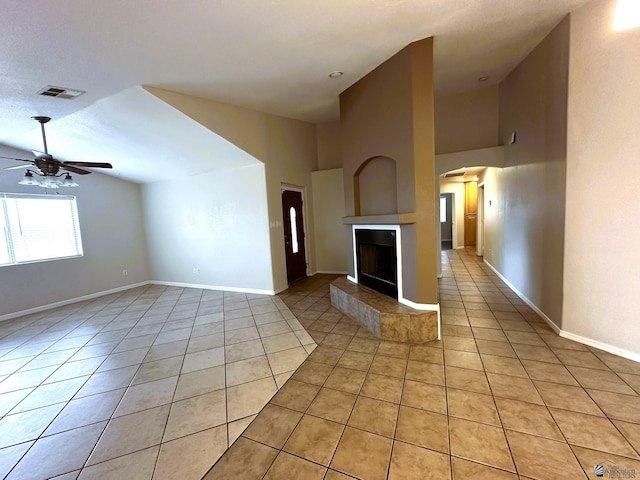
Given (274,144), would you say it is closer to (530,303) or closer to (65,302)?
(530,303)

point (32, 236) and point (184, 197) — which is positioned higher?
point (184, 197)

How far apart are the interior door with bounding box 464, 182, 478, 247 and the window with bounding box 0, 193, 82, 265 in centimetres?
1019

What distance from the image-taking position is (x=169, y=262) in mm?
6152

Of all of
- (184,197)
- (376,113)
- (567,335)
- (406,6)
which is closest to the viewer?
(406,6)

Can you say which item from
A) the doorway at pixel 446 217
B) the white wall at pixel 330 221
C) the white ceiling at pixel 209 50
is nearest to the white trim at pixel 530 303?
the white wall at pixel 330 221

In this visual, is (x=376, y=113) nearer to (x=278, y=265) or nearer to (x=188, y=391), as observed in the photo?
(x=278, y=265)

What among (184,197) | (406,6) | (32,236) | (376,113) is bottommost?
(32,236)

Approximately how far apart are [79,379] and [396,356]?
304 cm

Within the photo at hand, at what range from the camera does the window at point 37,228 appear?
4.56m

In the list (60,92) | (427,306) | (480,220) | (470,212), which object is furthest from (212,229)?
(470,212)

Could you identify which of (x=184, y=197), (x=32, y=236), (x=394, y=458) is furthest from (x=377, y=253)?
(x=32, y=236)

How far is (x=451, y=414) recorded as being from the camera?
1840 mm

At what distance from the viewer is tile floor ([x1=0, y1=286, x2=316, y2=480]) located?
1.70 metres

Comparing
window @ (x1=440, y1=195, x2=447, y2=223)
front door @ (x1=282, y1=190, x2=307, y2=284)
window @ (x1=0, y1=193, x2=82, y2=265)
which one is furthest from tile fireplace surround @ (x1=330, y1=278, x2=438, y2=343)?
window @ (x1=440, y1=195, x2=447, y2=223)
